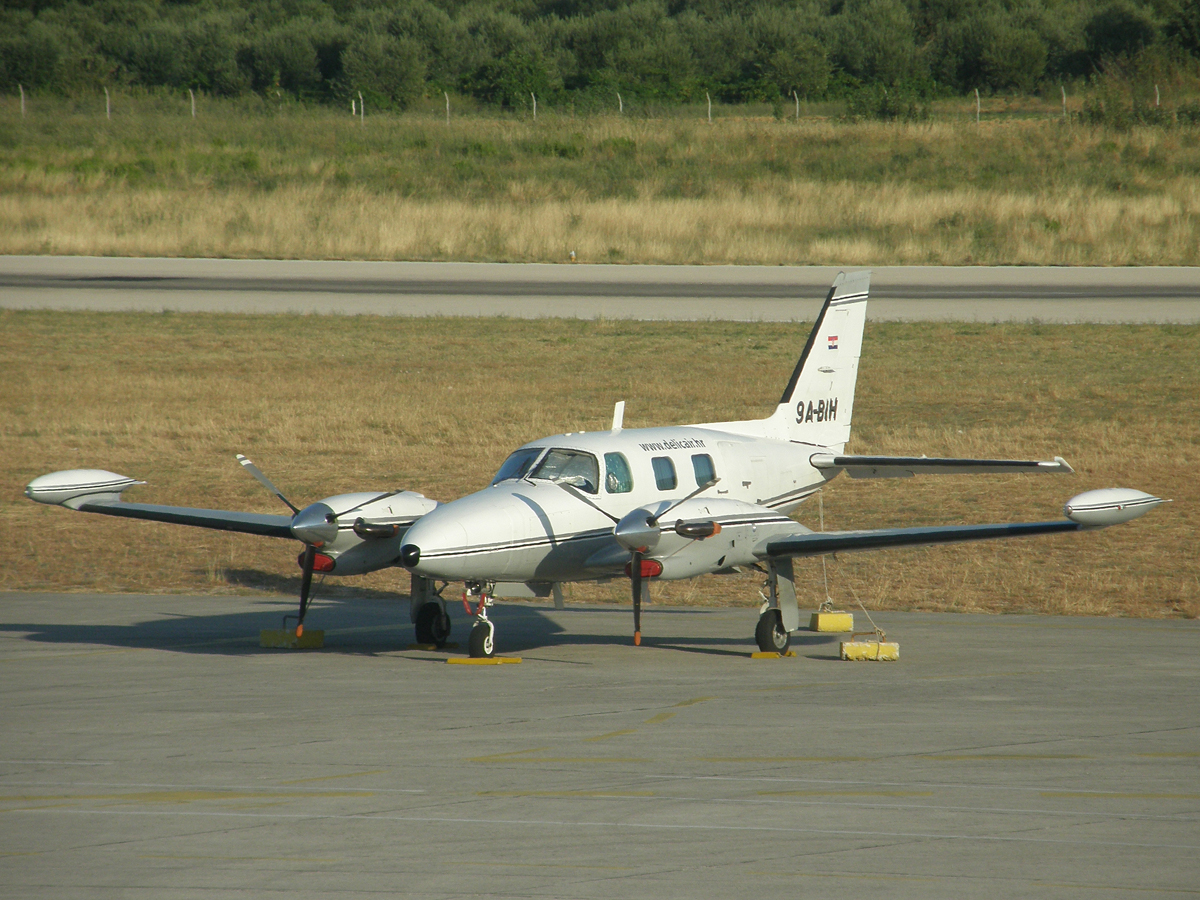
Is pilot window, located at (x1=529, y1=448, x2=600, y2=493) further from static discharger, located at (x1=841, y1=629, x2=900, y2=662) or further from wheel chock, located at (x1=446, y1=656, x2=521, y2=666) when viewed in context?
static discharger, located at (x1=841, y1=629, x2=900, y2=662)

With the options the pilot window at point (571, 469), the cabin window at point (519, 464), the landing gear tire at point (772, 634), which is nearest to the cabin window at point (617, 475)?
the pilot window at point (571, 469)

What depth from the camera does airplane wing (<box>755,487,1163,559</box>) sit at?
1428cm

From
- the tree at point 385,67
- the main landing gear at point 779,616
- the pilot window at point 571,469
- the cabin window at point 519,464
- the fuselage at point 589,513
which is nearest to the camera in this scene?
the fuselage at point 589,513

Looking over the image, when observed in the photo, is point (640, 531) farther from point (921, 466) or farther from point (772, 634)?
point (921, 466)

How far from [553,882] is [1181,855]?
13.4 feet

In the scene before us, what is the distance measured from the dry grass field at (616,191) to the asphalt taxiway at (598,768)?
3988cm

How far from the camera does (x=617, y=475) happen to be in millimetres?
16062

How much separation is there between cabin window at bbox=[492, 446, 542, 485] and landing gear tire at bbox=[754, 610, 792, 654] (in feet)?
11.0

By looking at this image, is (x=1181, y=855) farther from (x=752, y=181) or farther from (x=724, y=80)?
(x=724, y=80)

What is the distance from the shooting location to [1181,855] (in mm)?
8719

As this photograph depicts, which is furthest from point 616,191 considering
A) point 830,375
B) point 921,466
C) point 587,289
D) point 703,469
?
point 703,469

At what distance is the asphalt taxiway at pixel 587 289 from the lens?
43.2 m

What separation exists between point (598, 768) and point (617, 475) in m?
5.64

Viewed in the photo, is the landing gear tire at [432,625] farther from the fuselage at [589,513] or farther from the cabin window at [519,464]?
the cabin window at [519,464]
